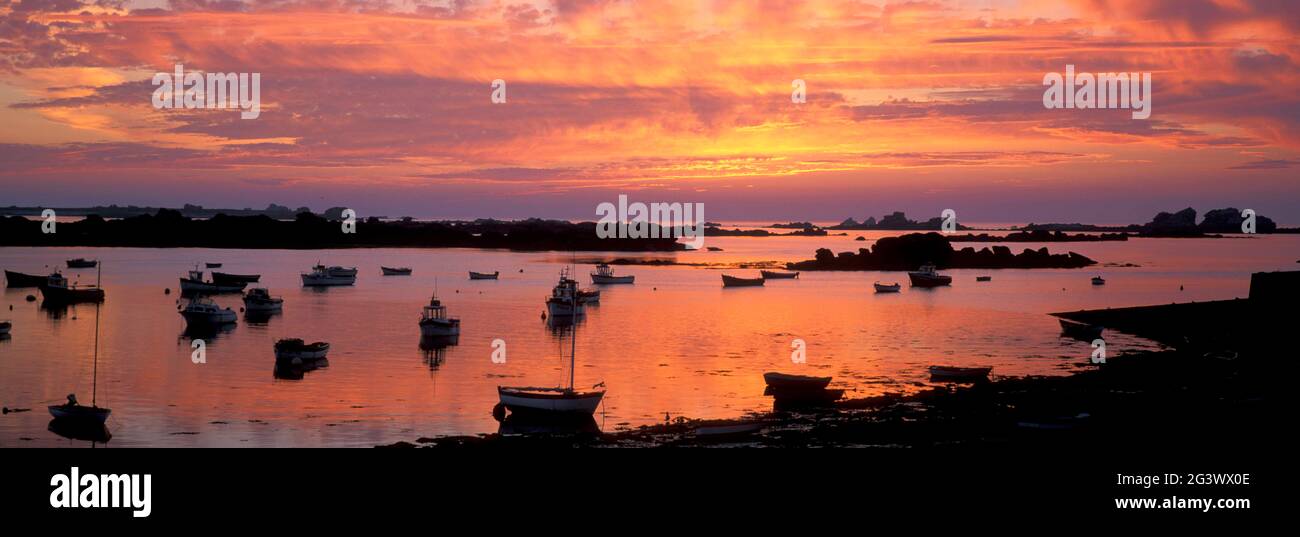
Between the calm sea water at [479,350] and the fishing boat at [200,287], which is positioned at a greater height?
the fishing boat at [200,287]

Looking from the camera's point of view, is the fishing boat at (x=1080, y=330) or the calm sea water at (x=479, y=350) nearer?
the calm sea water at (x=479, y=350)

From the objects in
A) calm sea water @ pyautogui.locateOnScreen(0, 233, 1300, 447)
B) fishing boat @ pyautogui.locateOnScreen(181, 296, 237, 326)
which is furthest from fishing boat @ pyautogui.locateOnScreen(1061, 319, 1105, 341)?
fishing boat @ pyautogui.locateOnScreen(181, 296, 237, 326)

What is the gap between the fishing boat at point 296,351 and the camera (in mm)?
46156

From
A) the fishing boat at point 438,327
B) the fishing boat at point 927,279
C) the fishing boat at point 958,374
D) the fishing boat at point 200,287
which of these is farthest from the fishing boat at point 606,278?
the fishing boat at point 958,374

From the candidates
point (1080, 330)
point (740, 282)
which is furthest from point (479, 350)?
point (740, 282)

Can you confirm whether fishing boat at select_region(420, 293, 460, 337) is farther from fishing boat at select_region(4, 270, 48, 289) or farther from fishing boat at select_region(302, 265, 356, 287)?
fishing boat at select_region(4, 270, 48, 289)

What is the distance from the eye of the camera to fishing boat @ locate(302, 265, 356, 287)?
341ft

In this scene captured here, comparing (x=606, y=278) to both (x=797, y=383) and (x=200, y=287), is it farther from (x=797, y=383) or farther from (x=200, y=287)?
(x=797, y=383)

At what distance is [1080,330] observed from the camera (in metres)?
61.6

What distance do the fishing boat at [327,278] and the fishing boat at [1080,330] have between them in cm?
7053

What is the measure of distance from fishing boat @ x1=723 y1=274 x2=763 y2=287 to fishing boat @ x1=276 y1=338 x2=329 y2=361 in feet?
230

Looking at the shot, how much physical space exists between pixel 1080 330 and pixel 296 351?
4408 centimetres

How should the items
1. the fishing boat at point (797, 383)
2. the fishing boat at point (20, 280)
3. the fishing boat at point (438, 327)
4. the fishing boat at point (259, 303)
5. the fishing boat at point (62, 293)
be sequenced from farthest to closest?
the fishing boat at point (20, 280) < the fishing boat at point (62, 293) < the fishing boat at point (259, 303) < the fishing boat at point (438, 327) < the fishing boat at point (797, 383)

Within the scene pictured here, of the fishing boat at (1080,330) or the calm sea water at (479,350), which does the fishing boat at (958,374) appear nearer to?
the calm sea water at (479,350)
